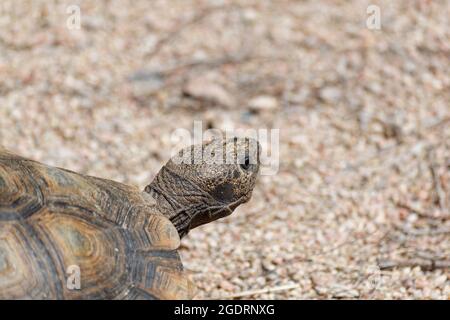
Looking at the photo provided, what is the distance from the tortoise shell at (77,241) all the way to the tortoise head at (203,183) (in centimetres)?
30

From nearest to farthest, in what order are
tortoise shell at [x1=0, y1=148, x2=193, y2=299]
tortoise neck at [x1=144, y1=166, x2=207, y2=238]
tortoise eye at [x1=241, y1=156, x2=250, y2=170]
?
tortoise shell at [x1=0, y1=148, x2=193, y2=299], tortoise neck at [x1=144, y1=166, x2=207, y2=238], tortoise eye at [x1=241, y1=156, x2=250, y2=170]

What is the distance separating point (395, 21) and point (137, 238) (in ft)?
12.7

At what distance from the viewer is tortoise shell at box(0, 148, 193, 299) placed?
8.96 ft

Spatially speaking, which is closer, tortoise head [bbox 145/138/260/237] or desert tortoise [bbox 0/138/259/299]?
desert tortoise [bbox 0/138/259/299]

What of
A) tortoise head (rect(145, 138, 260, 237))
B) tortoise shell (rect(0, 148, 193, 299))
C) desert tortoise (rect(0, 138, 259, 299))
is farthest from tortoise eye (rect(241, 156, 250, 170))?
tortoise shell (rect(0, 148, 193, 299))

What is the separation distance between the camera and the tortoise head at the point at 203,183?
3561 mm

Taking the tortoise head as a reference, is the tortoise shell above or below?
below

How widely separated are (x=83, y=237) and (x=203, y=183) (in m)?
0.84

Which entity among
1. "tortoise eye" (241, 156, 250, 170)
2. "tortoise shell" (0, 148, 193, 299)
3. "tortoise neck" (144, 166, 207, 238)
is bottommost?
"tortoise shell" (0, 148, 193, 299)

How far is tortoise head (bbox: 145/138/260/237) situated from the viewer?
356 cm

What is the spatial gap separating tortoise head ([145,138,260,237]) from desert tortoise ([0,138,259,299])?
2cm

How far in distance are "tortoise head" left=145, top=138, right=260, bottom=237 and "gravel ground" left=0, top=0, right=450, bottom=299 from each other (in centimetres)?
50

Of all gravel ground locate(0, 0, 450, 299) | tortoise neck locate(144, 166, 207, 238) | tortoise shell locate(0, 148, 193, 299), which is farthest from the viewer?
gravel ground locate(0, 0, 450, 299)

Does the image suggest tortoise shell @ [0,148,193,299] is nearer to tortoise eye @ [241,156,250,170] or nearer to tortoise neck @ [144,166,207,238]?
tortoise neck @ [144,166,207,238]
